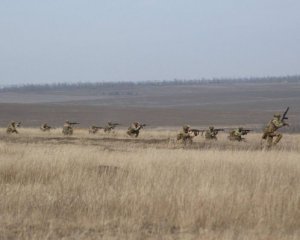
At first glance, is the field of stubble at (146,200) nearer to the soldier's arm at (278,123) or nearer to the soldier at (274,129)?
the soldier at (274,129)

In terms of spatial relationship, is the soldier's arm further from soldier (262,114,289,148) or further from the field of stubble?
the field of stubble

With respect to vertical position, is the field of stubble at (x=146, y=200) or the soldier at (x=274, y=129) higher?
the field of stubble at (x=146, y=200)

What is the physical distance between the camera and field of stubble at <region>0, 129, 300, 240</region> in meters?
7.22

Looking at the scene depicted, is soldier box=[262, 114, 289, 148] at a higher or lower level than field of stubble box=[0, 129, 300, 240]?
lower

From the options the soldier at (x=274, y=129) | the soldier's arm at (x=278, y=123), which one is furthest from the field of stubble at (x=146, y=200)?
the soldier's arm at (x=278, y=123)

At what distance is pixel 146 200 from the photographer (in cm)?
857

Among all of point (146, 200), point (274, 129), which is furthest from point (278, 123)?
point (146, 200)

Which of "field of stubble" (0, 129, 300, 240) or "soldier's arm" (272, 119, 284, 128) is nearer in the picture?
"field of stubble" (0, 129, 300, 240)

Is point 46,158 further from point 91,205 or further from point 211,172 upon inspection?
point 91,205

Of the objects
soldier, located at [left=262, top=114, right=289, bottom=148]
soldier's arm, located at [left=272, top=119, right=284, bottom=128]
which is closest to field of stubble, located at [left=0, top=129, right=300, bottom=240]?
soldier, located at [left=262, top=114, right=289, bottom=148]

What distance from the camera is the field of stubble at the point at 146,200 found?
722 cm

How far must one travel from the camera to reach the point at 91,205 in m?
8.28

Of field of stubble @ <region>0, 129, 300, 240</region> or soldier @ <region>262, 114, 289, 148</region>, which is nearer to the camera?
field of stubble @ <region>0, 129, 300, 240</region>

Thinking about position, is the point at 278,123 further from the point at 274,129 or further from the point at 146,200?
the point at 146,200
